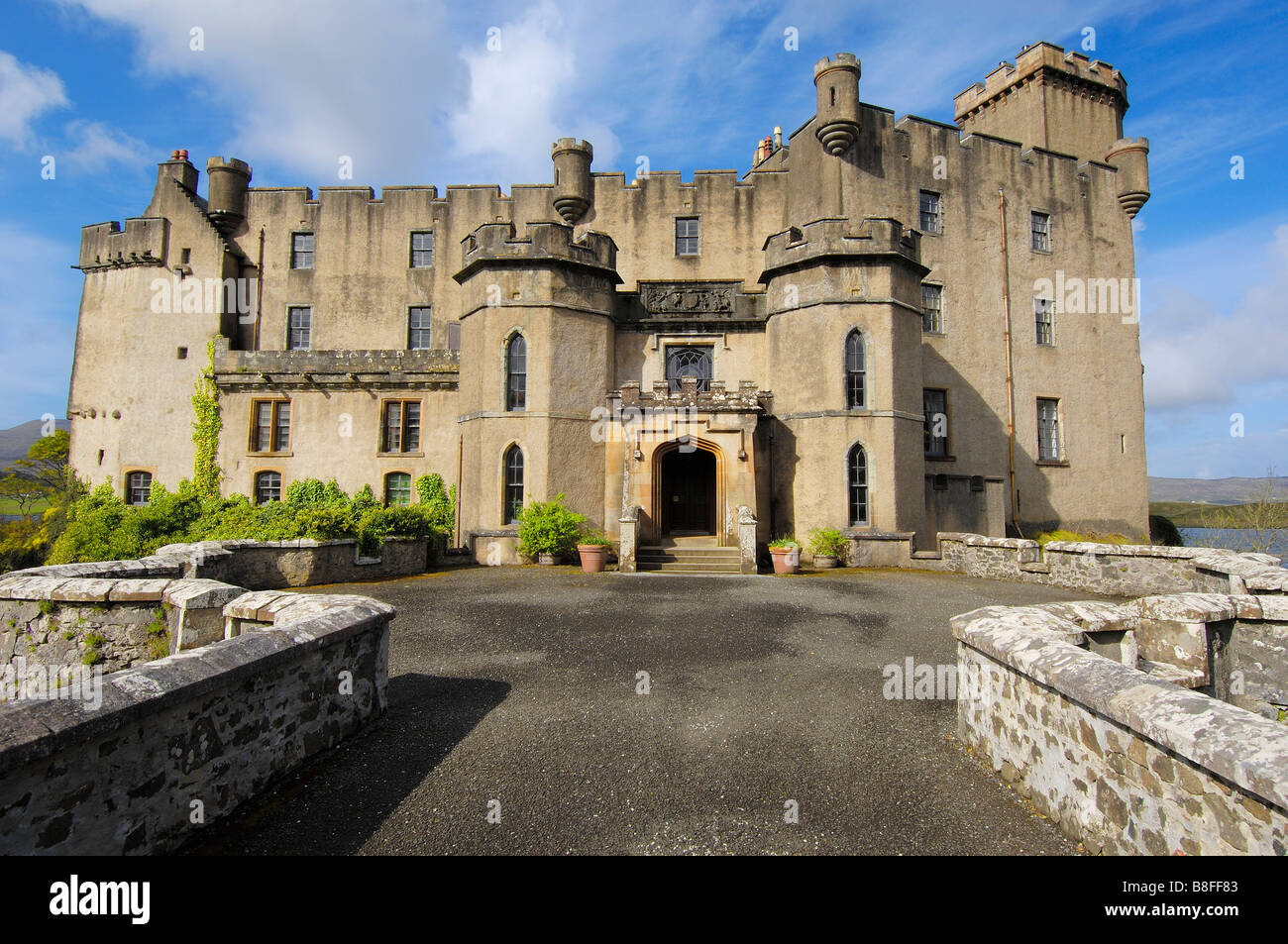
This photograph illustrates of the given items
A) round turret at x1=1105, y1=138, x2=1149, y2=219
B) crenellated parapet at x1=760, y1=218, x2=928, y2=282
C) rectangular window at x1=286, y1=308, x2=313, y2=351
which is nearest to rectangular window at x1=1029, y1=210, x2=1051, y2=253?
round turret at x1=1105, y1=138, x2=1149, y2=219

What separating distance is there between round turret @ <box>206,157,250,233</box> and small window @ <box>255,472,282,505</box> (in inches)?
410

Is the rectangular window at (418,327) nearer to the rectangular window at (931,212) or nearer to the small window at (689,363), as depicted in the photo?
the small window at (689,363)

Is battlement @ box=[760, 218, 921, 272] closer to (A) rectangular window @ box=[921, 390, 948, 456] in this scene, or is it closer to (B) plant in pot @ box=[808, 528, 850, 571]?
(A) rectangular window @ box=[921, 390, 948, 456]

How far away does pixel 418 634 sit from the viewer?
29.0ft

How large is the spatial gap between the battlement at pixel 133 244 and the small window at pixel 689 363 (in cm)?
1981

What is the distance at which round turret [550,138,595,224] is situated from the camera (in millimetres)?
23109

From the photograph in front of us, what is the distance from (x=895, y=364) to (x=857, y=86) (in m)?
10.3

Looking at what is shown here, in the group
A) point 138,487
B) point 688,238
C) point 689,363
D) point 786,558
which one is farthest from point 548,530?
point 138,487

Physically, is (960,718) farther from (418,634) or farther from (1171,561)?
(1171,561)

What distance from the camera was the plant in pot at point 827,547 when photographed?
55.1ft

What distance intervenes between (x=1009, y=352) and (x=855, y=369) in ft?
29.4

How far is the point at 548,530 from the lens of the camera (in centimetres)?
1666

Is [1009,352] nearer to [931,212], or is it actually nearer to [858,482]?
[931,212]
